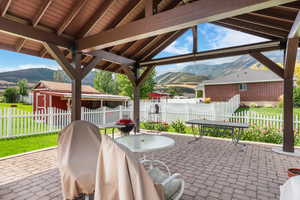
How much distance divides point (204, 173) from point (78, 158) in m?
2.46

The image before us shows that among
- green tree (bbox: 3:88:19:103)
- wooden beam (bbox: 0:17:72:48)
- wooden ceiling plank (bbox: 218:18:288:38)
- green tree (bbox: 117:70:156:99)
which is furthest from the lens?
green tree (bbox: 3:88:19:103)

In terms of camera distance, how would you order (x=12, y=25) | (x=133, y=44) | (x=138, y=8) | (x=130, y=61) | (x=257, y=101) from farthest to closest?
(x=257, y=101), (x=130, y=61), (x=133, y=44), (x=138, y=8), (x=12, y=25)

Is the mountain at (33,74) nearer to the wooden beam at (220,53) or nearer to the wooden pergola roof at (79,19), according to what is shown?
the wooden beam at (220,53)

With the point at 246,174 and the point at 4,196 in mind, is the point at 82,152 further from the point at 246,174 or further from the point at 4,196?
the point at 246,174

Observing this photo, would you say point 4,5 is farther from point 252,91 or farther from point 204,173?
point 252,91

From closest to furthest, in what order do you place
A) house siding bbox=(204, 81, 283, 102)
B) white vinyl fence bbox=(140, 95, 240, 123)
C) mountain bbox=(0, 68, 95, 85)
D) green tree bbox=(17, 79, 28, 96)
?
white vinyl fence bbox=(140, 95, 240, 123) < house siding bbox=(204, 81, 283, 102) < green tree bbox=(17, 79, 28, 96) < mountain bbox=(0, 68, 95, 85)

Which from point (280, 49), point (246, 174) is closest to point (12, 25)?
point (246, 174)

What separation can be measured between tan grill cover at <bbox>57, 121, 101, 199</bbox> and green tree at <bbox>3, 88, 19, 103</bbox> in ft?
78.7

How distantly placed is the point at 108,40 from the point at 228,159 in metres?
4.07

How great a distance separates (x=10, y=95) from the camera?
1992 centimetres

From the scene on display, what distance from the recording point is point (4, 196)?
7.86ft

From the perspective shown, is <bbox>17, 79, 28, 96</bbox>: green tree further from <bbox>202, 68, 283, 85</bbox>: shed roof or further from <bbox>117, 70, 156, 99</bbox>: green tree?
<bbox>202, 68, 283, 85</bbox>: shed roof

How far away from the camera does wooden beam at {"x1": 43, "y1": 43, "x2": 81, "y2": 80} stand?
3732 mm

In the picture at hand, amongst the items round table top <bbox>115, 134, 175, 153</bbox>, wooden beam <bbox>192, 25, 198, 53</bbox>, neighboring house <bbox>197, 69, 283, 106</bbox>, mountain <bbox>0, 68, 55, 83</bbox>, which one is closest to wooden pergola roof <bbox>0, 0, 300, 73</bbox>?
wooden beam <bbox>192, 25, 198, 53</bbox>
